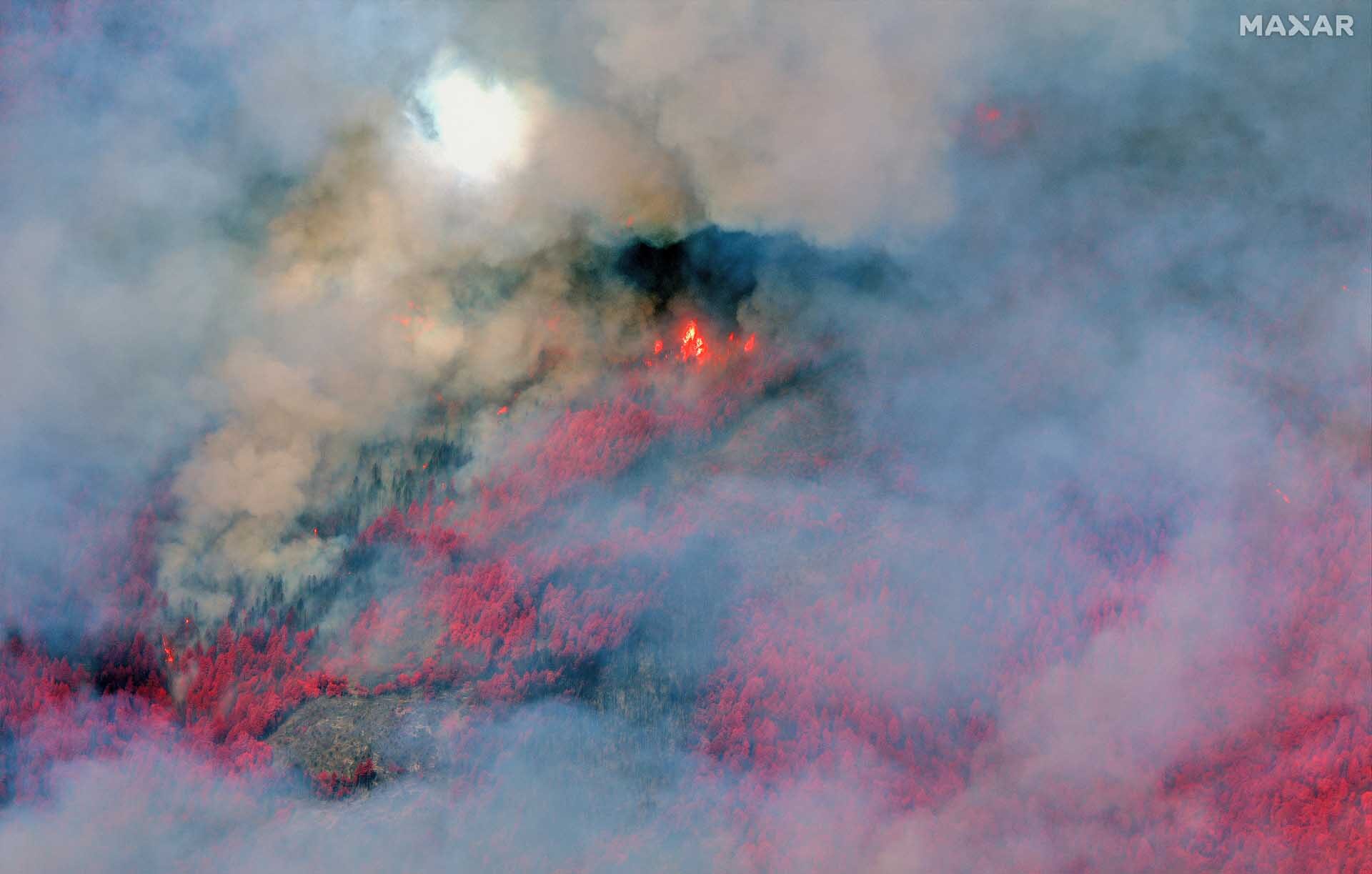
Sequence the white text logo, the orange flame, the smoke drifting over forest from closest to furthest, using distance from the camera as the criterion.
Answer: the smoke drifting over forest → the white text logo → the orange flame

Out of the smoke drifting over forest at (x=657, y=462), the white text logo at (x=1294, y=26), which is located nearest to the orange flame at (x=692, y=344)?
the smoke drifting over forest at (x=657, y=462)

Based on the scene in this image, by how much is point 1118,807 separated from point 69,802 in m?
9.19

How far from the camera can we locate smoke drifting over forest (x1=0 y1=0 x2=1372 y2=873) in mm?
10117

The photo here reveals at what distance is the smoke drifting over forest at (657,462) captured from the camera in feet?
33.2

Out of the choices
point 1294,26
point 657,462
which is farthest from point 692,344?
point 1294,26

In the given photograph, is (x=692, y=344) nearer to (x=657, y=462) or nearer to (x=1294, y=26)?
(x=657, y=462)

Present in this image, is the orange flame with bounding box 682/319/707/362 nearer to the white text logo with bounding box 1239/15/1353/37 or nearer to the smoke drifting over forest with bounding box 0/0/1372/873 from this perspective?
the smoke drifting over forest with bounding box 0/0/1372/873

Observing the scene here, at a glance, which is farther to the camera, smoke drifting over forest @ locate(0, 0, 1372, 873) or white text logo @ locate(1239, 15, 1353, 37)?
white text logo @ locate(1239, 15, 1353, 37)

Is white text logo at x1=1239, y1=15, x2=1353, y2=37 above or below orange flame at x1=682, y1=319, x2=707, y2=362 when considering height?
above

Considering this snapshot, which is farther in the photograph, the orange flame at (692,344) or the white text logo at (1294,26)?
the orange flame at (692,344)

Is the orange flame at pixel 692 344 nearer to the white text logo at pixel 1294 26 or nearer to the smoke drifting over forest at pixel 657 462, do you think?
the smoke drifting over forest at pixel 657 462

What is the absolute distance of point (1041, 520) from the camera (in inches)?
504

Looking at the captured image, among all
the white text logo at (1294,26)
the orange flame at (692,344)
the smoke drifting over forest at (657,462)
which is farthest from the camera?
the orange flame at (692,344)

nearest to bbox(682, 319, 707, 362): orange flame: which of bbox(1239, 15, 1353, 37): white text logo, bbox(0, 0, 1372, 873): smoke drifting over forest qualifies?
bbox(0, 0, 1372, 873): smoke drifting over forest
